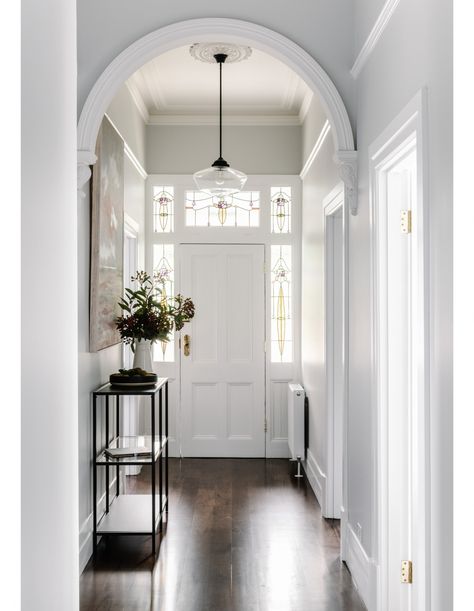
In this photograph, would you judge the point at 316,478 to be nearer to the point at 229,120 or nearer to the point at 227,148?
the point at 227,148

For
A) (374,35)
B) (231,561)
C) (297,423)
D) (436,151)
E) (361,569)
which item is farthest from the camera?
(297,423)

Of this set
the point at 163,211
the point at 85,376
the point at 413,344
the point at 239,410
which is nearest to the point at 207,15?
the point at 413,344

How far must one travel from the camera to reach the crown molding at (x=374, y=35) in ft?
8.49

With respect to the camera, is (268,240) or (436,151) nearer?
(436,151)

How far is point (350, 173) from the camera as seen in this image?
336 centimetres

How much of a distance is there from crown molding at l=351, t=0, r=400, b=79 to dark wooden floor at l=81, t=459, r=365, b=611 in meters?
2.63

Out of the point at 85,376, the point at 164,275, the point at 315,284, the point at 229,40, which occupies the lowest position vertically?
the point at 85,376

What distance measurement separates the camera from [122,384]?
13.4 ft

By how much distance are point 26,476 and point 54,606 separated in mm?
355

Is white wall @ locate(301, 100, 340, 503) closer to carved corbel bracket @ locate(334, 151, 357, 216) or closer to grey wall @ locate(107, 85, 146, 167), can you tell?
carved corbel bracket @ locate(334, 151, 357, 216)

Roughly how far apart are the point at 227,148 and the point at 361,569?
169 inches

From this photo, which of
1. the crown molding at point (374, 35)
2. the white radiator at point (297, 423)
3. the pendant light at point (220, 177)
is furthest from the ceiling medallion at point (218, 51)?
the white radiator at point (297, 423)

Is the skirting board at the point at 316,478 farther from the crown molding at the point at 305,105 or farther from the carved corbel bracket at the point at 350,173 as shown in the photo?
the crown molding at the point at 305,105
